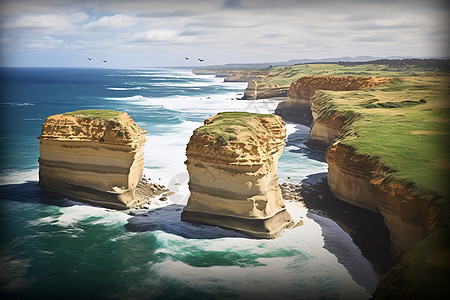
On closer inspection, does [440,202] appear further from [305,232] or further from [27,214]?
[27,214]

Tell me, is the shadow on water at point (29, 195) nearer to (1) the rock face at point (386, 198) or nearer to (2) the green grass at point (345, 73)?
(1) the rock face at point (386, 198)

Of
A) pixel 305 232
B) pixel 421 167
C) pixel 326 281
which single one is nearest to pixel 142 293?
pixel 326 281

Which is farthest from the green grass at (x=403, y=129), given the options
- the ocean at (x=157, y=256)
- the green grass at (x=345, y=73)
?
the green grass at (x=345, y=73)

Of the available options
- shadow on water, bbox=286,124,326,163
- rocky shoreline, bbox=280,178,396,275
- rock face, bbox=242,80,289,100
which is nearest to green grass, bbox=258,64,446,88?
rock face, bbox=242,80,289,100

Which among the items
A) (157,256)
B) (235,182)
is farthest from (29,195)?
(235,182)

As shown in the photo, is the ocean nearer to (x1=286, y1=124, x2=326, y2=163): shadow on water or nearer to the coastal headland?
the coastal headland

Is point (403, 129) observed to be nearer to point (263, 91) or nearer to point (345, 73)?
point (263, 91)
